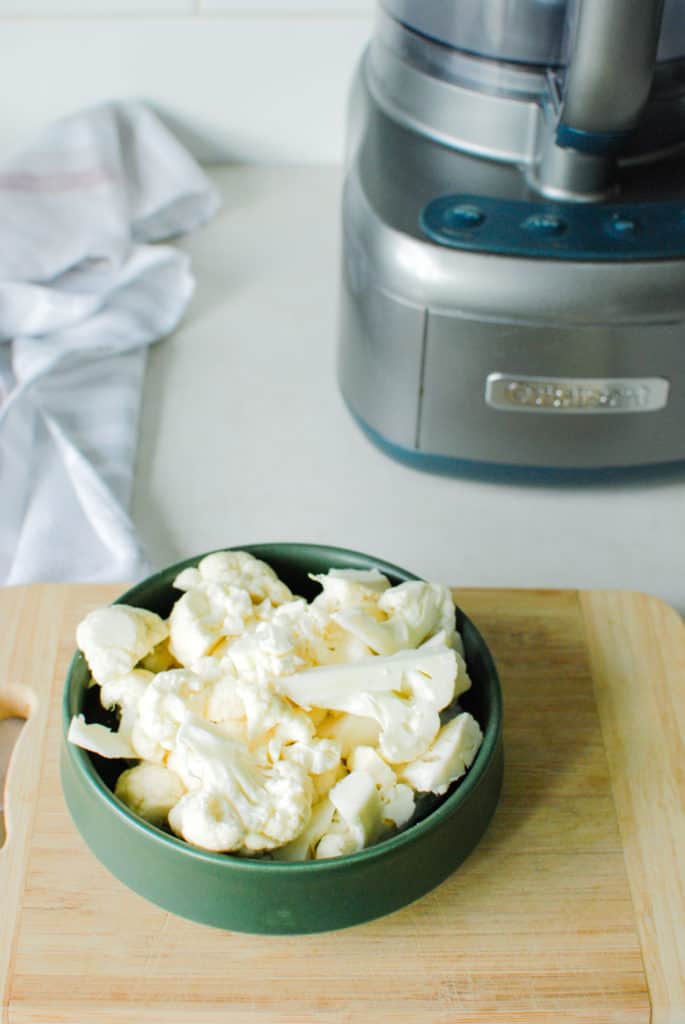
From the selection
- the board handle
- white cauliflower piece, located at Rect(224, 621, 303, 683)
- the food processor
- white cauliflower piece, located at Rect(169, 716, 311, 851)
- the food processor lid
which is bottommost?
the board handle

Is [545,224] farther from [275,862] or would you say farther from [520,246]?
[275,862]

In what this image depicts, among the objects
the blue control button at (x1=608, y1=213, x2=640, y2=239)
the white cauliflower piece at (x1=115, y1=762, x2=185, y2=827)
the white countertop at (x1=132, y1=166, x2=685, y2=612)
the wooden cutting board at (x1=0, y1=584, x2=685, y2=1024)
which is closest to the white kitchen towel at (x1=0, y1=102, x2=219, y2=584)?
the white countertop at (x1=132, y1=166, x2=685, y2=612)

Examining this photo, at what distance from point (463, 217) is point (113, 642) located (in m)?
0.38

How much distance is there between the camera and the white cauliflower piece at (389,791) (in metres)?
0.63

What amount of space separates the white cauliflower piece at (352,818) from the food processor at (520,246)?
13.5 inches

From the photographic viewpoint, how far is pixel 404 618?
69 centimetres

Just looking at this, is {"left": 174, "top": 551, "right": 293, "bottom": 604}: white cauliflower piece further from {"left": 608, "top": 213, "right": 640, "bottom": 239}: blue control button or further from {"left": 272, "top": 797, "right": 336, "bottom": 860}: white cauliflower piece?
{"left": 608, "top": 213, "right": 640, "bottom": 239}: blue control button

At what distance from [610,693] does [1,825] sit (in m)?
0.37

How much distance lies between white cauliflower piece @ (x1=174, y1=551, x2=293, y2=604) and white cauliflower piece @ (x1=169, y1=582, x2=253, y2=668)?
1cm

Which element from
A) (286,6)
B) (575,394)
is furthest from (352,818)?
(286,6)

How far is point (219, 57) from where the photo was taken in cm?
126

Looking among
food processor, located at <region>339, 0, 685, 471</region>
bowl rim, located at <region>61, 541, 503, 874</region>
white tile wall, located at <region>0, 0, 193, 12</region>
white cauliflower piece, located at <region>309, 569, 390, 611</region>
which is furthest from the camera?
white tile wall, located at <region>0, 0, 193, 12</region>

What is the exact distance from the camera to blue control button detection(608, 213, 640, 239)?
85cm

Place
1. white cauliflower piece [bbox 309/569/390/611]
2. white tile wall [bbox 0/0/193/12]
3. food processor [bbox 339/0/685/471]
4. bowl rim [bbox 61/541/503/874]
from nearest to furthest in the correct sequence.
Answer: bowl rim [bbox 61/541/503/874] → white cauliflower piece [bbox 309/569/390/611] → food processor [bbox 339/0/685/471] → white tile wall [bbox 0/0/193/12]
